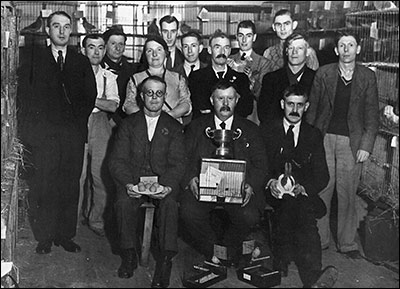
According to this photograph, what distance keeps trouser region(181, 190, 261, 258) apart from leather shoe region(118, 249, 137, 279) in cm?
27

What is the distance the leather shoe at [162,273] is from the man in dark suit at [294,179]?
0.42 metres

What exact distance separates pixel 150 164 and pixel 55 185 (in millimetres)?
382

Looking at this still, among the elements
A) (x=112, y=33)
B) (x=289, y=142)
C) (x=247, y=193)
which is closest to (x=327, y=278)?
(x=247, y=193)

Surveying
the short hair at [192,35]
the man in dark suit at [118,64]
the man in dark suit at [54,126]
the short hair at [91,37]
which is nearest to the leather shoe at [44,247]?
the man in dark suit at [54,126]

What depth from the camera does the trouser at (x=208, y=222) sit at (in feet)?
8.03

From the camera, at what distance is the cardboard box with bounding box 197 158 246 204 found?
221cm

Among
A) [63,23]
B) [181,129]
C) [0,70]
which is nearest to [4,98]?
[0,70]

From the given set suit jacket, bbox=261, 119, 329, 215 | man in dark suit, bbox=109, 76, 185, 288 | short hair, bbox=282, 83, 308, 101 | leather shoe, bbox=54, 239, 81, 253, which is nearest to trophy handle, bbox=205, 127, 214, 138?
man in dark suit, bbox=109, 76, 185, 288

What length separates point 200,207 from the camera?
245cm

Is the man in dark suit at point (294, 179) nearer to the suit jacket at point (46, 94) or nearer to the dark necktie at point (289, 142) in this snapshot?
the dark necktie at point (289, 142)

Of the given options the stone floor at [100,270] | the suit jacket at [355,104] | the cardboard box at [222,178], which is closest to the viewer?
the stone floor at [100,270]

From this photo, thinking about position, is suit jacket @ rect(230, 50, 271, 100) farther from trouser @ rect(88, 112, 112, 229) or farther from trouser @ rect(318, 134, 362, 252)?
trouser @ rect(88, 112, 112, 229)

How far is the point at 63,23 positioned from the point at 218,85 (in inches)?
25.2

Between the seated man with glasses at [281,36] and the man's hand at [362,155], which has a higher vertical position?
the seated man with glasses at [281,36]
